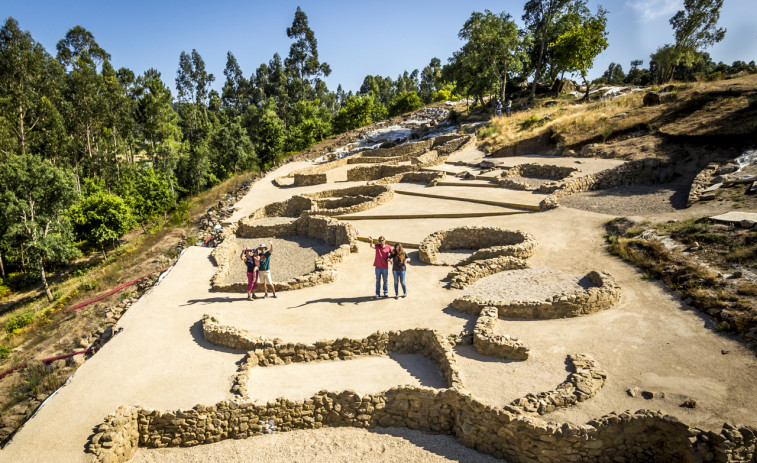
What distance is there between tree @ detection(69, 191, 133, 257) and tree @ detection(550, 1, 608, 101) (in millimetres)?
41002

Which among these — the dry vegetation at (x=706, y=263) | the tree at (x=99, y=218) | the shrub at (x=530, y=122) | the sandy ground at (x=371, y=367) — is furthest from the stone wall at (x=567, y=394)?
the shrub at (x=530, y=122)

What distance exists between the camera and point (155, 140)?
55188mm

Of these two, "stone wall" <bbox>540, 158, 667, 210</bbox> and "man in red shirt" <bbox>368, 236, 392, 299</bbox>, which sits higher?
"stone wall" <bbox>540, 158, 667, 210</bbox>

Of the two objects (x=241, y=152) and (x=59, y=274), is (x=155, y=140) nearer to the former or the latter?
(x=241, y=152)

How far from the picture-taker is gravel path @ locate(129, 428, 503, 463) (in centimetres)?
693

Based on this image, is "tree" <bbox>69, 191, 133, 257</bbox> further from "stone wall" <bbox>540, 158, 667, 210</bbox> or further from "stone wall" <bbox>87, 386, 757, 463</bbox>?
"stone wall" <bbox>540, 158, 667, 210</bbox>

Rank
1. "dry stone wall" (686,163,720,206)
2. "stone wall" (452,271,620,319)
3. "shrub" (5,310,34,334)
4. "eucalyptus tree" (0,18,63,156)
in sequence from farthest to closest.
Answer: "eucalyptus tree" (0,18,63,156)
"shrub" (5,310,34,334)
"dry stone wall" (686,163,720,206)
"stone wall" (452,271,620,319)

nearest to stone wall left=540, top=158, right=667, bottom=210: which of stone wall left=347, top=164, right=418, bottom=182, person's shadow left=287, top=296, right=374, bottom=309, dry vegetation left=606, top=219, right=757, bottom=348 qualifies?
dry vegetation left=606, top=219, right=757, bottom=348

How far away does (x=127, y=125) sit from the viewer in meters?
44.5

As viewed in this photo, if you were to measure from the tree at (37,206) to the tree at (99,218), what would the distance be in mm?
1197

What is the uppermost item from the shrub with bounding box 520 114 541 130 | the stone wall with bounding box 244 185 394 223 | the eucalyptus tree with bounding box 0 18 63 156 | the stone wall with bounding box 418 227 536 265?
the eucalyptus tree with bounding box 0 18 63 156

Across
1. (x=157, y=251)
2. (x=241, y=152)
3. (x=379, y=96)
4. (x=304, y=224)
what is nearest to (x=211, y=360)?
(x=304, y=224)

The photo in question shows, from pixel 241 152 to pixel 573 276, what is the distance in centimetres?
4383

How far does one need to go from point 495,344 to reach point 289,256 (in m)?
10.6
